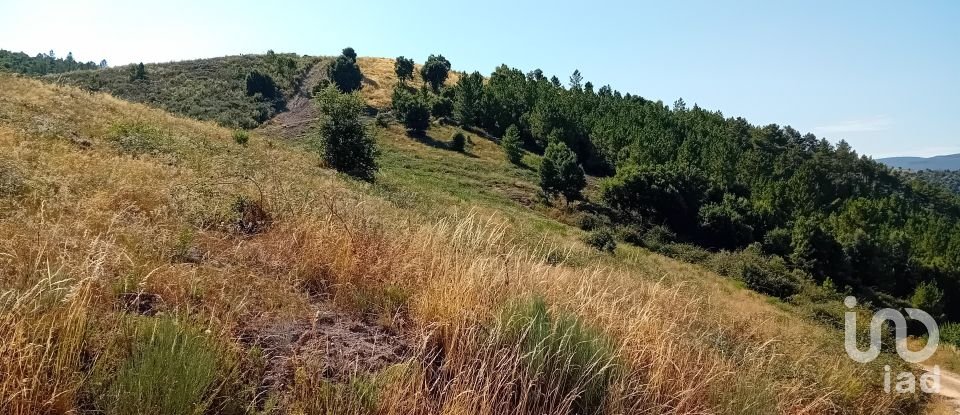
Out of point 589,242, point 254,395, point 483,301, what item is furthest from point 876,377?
point 589,242

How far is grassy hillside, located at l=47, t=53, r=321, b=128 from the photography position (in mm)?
53156

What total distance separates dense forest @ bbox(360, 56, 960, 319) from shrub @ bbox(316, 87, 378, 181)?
517 inches

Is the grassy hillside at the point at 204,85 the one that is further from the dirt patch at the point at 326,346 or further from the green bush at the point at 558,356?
the green bush at the point at 558,356

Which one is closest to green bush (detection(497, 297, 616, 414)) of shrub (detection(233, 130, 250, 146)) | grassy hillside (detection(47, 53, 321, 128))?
shrub (detection(233, 130, 250, 146))

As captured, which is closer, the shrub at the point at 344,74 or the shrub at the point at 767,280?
the shrub at the point at 767,280

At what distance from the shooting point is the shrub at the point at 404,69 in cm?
7619

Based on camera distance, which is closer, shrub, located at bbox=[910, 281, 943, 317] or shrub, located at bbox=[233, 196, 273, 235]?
shrub, located at bbox=[233, 196, 273, 235]

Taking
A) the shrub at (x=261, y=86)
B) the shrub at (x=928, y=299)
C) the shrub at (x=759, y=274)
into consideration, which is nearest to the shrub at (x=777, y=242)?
the shrub at (x=928, y=299)

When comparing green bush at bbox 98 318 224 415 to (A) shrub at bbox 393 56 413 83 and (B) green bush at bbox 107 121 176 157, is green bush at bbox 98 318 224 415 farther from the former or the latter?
(A) shrub at bbox 393 56 413 83

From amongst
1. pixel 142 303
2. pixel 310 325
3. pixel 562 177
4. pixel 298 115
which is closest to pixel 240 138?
pixel 142 303

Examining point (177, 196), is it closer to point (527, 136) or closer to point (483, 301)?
point (483, 301)

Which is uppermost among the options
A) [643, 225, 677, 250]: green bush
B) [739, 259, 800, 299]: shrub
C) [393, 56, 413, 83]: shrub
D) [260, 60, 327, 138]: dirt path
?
[393, 56, 413, 83]: shrub

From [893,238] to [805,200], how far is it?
9.10 m

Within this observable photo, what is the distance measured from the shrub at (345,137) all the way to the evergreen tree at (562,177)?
2148 cm
